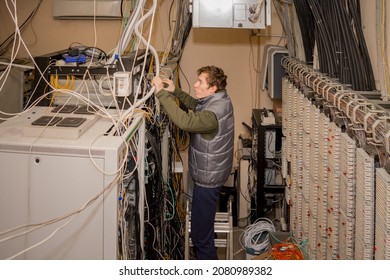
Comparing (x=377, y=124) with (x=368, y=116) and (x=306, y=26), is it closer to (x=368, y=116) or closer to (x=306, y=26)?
(x=368, y=116)

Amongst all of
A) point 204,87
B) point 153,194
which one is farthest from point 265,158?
point 153,194

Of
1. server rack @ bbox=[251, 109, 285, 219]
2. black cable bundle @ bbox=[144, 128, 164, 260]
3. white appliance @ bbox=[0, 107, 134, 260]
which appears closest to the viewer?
white appliance @ bbox=[0, 107, 134, 260]

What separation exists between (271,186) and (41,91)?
2.02m

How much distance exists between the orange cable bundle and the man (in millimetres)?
444

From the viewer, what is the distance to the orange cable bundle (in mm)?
2846

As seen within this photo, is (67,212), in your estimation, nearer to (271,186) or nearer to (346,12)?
(346,12)

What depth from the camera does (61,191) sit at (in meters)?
1.91

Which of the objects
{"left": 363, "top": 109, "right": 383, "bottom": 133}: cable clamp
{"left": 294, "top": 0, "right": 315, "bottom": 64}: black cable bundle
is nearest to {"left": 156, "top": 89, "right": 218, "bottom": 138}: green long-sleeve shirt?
{"left": 294, "top": 0, "right": 315, "bottom": 64}: black cable bundle

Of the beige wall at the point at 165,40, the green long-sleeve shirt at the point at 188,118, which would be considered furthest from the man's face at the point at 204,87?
the beige wall at the point at 165,40

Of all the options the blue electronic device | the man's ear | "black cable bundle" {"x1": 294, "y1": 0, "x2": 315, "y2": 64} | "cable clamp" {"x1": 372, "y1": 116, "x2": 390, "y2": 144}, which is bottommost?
"cable clamp" {"x1": 372, "y1": 116, "x2": 390, "y2": 144}

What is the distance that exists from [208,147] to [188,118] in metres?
0.32

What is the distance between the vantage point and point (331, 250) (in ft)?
7.62

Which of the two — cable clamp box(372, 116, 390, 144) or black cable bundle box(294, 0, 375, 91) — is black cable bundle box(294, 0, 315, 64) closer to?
black cable bundle box(294, 0, 375, 91)

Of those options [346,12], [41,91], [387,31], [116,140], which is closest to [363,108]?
[387,31]
